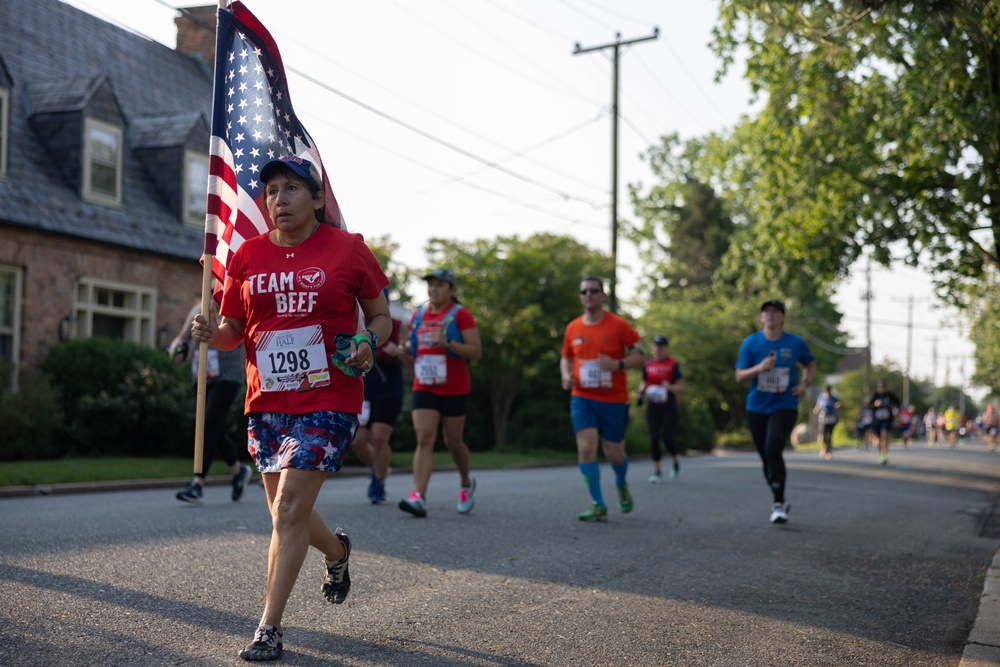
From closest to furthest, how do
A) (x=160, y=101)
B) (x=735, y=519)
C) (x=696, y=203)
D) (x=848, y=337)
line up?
(x=735, y=519) → (x=160, y=101) → (x=696, y=203) → (x=848, y=337)

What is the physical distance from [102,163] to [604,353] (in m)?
14.6

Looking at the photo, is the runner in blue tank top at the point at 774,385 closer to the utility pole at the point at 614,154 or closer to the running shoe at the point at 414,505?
the running shoe at the point at 414,505

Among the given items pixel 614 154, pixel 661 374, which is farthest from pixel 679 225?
pixel 661 374

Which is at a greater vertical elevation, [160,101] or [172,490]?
[160,101]

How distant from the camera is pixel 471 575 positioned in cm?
655

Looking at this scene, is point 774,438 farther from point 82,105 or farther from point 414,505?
point 82,105

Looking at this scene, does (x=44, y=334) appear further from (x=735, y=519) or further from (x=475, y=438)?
(x=735, y=519)

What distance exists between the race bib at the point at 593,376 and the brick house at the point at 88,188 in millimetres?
11790

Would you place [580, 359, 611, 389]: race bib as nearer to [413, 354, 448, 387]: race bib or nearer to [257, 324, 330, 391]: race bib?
[413, 354, 448, 387]: race bib

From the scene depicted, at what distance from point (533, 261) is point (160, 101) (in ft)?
30.5

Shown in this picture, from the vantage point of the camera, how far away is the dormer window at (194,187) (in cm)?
2272

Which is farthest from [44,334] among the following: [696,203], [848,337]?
[848,337]

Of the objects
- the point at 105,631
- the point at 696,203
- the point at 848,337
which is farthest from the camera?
the point at 848,337

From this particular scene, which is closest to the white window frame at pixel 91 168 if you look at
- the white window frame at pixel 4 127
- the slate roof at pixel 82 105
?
the slate roof at pixel 82 105
